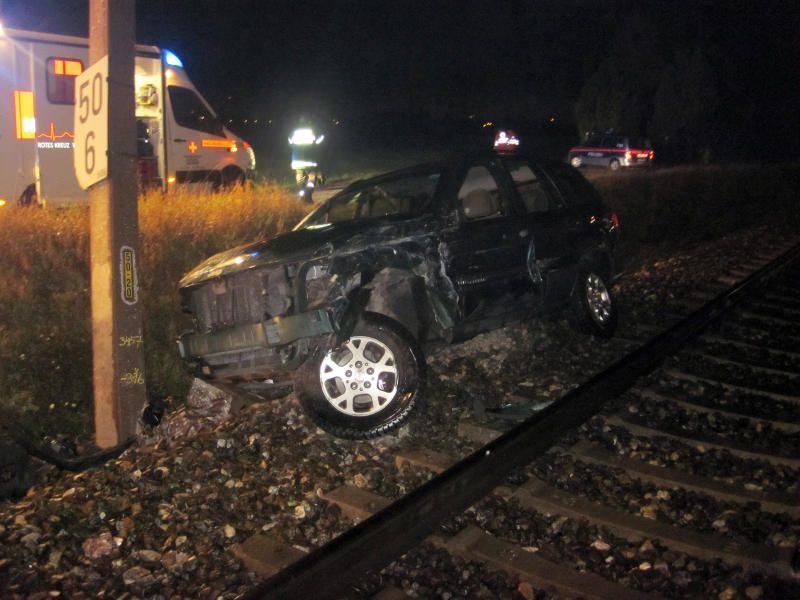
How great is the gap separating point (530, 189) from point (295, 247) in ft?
8.92

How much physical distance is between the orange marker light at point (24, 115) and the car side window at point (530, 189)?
32.8 feet

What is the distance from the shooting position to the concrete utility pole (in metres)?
5.81

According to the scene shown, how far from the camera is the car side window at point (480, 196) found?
6.62 m

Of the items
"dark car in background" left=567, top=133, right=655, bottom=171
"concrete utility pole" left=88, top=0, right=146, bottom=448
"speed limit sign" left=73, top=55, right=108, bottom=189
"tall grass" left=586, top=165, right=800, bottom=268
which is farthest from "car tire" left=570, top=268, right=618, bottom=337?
"dark car in background" left=567, top=133, right=655, bottom=171

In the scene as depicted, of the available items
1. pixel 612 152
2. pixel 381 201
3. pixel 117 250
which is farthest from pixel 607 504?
pixel 612 152

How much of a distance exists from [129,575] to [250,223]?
698cm

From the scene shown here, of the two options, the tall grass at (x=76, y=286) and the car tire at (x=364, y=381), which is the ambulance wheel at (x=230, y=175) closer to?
the tall grass at (x=76, y=286)

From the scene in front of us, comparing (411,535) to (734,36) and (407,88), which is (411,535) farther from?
(407,88)

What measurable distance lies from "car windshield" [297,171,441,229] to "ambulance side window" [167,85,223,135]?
9.85 metres

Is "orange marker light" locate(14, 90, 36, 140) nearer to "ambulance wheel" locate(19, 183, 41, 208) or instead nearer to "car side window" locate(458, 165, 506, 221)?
"ambulance wheel" locate(19, 183, 41, 208)

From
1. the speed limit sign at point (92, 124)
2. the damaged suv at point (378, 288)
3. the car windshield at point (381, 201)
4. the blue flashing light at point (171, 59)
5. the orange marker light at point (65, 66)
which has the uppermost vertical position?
the blue flashing light at point (171, 59)

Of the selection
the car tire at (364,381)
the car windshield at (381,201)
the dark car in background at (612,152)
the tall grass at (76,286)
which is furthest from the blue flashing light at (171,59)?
the dark car in background at (612,152)

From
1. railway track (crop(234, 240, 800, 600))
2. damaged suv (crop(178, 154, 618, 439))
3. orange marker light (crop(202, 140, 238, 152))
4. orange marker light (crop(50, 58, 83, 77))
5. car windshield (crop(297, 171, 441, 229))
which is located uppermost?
orange marker light (crop(50, 58, 83, 77))

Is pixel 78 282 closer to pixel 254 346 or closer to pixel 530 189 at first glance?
pixel 254 346
